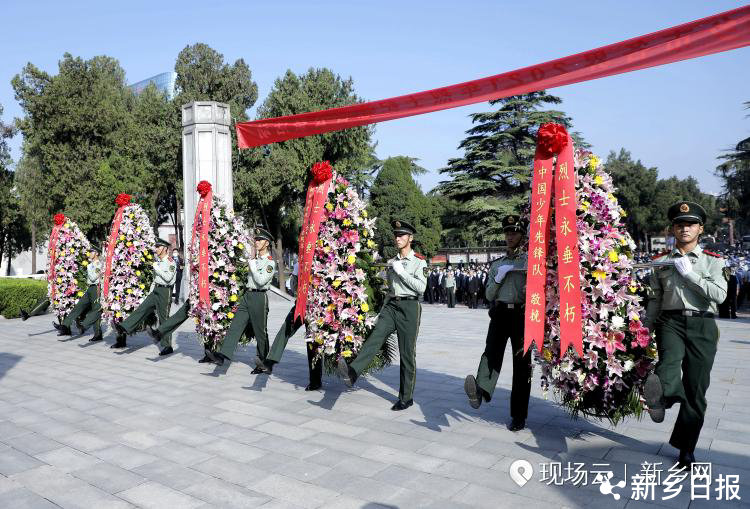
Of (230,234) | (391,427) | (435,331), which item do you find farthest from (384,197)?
(391,427)

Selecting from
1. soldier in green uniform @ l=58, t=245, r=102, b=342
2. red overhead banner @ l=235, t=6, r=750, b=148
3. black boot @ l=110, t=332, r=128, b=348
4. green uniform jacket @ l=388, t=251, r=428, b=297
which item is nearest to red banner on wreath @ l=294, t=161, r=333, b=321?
red overhead banner @ l=235, t=6, r=750, b=148

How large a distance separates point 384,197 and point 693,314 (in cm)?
4243

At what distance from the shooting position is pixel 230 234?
8602mm

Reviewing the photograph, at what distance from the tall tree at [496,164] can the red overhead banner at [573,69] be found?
2093 cm

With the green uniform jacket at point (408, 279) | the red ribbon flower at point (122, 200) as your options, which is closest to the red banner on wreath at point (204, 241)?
the red ribbon flower at point (122, 200)

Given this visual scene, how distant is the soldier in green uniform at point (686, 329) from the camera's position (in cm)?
405

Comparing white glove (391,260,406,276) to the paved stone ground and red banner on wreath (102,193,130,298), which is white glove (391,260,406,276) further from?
red banner on wreath (102,193,130,298)

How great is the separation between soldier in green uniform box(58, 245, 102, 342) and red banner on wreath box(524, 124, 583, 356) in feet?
30.5

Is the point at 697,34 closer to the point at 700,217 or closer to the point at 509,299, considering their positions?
the point at 700,217

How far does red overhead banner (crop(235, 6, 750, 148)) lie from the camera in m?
4.22

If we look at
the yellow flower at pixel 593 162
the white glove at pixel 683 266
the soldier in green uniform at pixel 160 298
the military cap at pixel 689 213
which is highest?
the yellow flower at pixel 593 162

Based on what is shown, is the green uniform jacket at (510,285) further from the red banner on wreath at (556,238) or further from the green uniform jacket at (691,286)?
the green uniform jacket at (691,286)

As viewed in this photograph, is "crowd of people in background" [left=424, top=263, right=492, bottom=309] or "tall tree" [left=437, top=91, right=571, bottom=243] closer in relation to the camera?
"crowd of people in background" [left=424, top=263, right=492, bottom=309]

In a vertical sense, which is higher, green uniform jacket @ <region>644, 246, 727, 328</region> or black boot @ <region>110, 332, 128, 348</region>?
green uniform jacket @ <region>644, 246, 727, 328</region>
